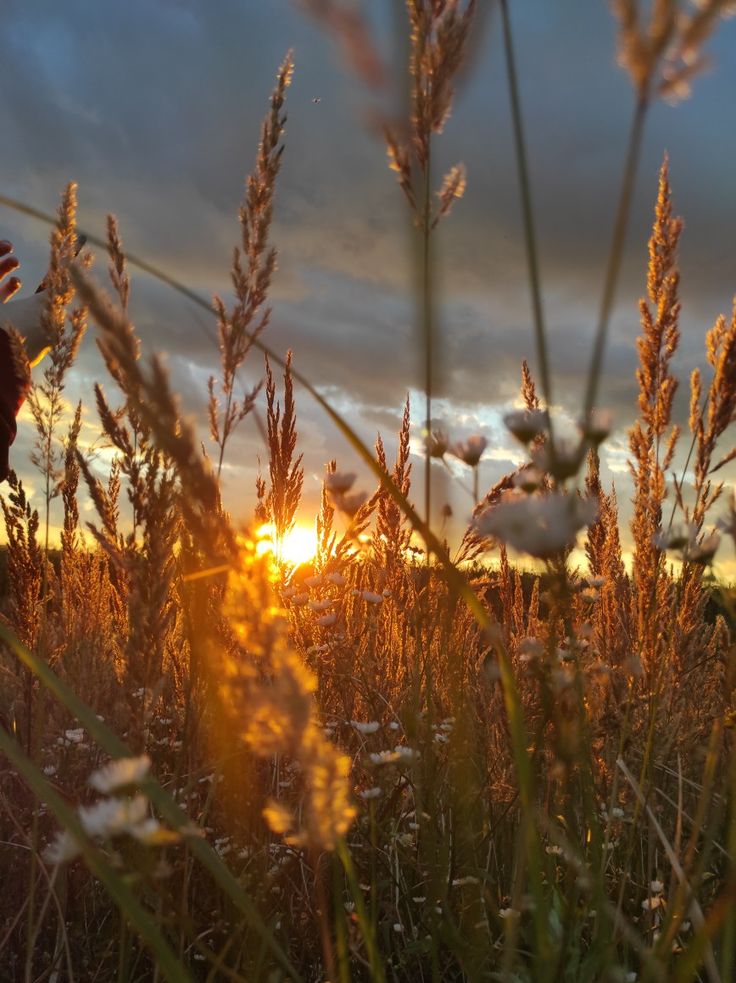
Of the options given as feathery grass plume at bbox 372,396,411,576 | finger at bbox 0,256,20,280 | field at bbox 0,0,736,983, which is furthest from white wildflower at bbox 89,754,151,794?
finger at bbox 0,256,20,280

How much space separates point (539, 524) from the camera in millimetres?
894

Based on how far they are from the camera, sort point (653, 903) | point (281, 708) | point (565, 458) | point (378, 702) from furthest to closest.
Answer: point (378, 702)
point (653, 903)
point (565, 458)
point (281, 708)

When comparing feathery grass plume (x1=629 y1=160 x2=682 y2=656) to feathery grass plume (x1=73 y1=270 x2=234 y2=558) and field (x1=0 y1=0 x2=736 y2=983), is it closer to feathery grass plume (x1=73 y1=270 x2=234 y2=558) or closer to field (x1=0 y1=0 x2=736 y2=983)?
field (x1=0 y1=0 x2=736 y2=983)

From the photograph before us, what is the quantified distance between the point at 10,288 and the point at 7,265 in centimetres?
12

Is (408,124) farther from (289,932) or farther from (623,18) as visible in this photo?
(289,932)

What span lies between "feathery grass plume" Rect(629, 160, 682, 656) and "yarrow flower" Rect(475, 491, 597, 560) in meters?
1.34

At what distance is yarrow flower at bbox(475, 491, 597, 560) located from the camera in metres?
0.86

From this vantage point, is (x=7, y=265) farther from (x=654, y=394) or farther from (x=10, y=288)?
(x=654, y=394)

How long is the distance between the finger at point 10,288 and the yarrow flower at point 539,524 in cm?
202

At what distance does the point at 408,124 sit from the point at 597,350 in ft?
1.66

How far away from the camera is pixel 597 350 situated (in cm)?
75

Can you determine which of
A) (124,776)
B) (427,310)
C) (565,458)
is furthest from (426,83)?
(124,776)

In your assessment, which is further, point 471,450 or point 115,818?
point 471,450

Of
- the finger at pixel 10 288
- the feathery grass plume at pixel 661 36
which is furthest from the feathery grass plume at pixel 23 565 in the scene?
the feathery grass plume at pixel 661 36
